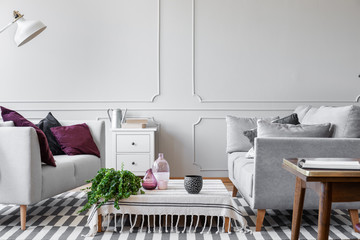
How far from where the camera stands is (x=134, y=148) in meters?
3.79

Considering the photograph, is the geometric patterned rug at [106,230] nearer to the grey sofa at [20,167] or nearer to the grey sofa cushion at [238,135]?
the grey sofa at [20,167]

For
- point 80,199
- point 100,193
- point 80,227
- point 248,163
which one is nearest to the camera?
point 100,193

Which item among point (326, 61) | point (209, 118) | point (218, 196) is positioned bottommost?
point (218, 196)

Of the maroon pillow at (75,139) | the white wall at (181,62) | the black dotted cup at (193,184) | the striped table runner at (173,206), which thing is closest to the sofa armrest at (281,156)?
the striped table runner at (173,206)

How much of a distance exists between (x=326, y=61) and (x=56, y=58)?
10.2 feet

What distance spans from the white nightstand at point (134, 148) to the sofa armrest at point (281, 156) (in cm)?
170

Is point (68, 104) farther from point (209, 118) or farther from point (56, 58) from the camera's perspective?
point (209, 118)

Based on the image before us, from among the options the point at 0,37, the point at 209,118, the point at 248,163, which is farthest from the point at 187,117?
the point at 0,37

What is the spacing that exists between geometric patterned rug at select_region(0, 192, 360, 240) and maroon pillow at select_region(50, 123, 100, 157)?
1.65ft

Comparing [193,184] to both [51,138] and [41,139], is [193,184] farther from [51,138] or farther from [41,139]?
[51,138]

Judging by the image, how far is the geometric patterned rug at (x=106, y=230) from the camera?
220 centimetres

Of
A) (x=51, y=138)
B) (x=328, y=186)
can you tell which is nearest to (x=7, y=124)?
(x=51, y=138)

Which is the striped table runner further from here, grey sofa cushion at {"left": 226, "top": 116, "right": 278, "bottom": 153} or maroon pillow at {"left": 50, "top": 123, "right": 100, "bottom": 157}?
grey sofa cushion at {"left": 226, "top": 116, "right": 278, "bottom": 153}

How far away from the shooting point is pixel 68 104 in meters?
4.16
